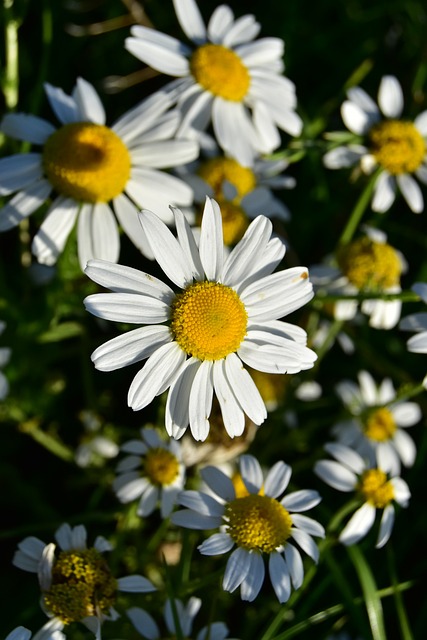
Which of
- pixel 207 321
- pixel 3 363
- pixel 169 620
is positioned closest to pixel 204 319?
pixel 207 321

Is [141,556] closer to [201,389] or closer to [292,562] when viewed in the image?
[292,562]

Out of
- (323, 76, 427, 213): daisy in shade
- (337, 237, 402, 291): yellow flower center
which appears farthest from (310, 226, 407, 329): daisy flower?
(323, 76, 427, 213): daisy in shade

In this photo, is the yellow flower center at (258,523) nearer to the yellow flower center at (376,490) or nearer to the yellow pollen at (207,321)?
the yellow pollen at (207,321)

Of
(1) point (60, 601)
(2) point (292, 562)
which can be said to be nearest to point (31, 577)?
(1) point (60, 601)

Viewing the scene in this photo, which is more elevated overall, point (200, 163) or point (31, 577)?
point (200, 163)

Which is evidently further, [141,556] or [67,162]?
[141,556]

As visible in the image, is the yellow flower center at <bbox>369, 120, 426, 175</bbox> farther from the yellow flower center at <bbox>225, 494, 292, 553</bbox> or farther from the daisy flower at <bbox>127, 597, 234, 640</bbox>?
the daisy flower at <bbox>127, 597, 234, 640</bbox>
